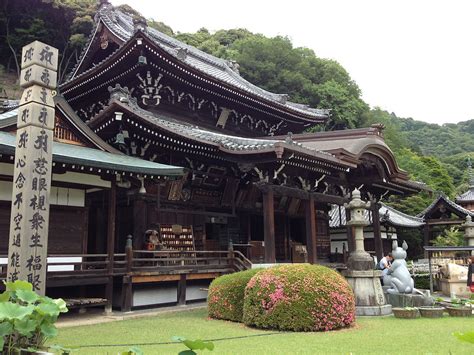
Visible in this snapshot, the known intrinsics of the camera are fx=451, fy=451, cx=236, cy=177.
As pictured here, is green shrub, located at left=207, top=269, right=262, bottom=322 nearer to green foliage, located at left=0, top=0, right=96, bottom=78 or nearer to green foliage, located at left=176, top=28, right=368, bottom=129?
green foliage, located at left=176, top=28, right=368, bottom=129

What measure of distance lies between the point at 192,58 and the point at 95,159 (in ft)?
43.8

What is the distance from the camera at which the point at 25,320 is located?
408cm

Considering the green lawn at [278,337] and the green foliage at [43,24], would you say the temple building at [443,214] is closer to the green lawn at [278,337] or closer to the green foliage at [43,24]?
the green lawn at [278,337]

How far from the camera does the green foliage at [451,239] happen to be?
31606 millimetres

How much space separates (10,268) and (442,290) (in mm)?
18055

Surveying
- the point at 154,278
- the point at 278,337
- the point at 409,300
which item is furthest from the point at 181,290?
the point at 409,300

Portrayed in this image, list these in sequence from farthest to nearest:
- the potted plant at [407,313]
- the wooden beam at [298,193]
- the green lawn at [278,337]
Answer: the wooden beam at [298,193] < the potted plant at [407,313] < the green lawn at [278,337]

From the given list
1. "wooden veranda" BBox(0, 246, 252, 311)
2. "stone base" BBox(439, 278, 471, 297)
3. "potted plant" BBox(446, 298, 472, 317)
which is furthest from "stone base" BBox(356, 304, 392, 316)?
"stone base" BBox(439, 278, 471, 297)

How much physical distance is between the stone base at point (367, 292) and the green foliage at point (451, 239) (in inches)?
847

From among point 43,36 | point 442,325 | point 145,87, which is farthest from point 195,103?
point 43,36

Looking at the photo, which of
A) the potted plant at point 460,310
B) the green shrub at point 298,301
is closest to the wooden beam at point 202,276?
the green shrub at point 298,301

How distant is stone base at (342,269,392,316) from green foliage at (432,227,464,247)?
21.5 m

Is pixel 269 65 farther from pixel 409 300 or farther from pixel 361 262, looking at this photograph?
pixel 409 300

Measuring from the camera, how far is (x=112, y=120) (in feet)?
43.0
